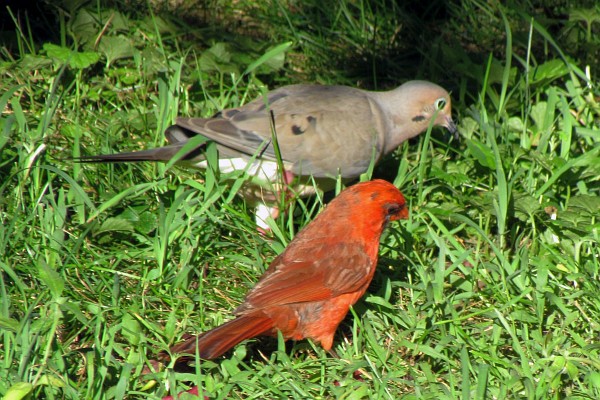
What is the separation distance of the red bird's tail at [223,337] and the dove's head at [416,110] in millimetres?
2058

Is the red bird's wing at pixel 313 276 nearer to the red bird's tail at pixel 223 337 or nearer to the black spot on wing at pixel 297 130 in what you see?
the red bird's tail at pixel 223 337

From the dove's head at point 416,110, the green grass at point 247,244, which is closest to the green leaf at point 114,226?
the green grass at point 247,244

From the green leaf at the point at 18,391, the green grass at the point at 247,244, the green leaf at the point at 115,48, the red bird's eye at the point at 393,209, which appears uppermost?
the green leaf at the point at 115,48

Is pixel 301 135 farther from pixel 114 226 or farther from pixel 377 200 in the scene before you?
pixel 114 226

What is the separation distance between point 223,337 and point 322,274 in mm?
598

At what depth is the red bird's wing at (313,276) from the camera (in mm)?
4199

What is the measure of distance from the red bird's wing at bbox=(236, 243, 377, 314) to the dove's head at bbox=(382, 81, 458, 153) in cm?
161

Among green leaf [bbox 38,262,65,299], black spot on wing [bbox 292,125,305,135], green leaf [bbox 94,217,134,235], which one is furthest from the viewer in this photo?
black spot on wing [bbox 292,125,305,135]

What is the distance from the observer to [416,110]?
5883mm

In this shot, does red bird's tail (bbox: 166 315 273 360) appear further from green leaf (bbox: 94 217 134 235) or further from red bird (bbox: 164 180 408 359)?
green leaf (bbox: 94 217 134 235)

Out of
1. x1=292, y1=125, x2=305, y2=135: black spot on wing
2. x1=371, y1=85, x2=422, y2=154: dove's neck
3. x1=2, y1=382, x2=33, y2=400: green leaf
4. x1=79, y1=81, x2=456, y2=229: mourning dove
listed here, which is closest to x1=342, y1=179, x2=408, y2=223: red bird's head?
x1=79, y1=81, x2=456, y2=229: mourning dove

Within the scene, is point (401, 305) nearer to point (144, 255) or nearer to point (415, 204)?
point (415, 204)

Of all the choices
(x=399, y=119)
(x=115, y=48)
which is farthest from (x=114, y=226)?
(x=399, y=119)

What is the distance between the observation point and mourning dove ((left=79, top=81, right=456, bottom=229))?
523 cm
